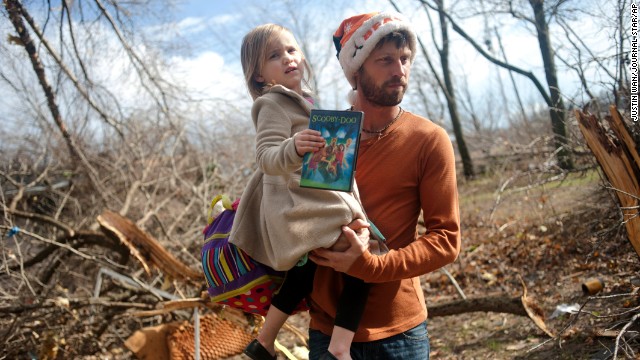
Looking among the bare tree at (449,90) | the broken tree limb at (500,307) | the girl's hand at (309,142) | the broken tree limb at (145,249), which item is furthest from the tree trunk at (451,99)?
the girl's hand at (309,142)

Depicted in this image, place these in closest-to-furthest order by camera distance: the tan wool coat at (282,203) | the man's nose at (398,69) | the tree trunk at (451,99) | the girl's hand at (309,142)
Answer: the girl's hand at (309,142), the tan wool coat at (282,203), the man's nose at (398,69), the tree trunk at (451,99)

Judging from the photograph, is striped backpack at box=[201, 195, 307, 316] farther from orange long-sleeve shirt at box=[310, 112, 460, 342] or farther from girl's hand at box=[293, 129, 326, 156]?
girl's hand at box=[293, 129, 326, 156]

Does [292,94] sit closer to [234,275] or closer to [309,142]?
[309,142]

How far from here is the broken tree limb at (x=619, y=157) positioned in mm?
3842

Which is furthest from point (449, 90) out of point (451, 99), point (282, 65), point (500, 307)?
point (282, 65)

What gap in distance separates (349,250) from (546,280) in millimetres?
5465

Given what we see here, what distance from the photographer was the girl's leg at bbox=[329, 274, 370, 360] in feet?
6.11

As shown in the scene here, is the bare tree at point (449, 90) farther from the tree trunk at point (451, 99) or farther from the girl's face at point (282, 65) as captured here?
the girl's face at point (282, 65)

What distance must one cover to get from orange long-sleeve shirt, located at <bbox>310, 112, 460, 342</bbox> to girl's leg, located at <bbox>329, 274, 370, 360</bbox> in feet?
0.28

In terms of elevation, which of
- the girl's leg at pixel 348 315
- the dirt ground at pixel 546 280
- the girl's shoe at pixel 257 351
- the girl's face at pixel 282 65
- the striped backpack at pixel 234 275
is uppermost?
the girl's face at pixel 282 65

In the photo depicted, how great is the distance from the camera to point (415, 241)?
187cm

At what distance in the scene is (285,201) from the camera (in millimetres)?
1922

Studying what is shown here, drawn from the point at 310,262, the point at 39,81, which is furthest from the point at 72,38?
the point at 310,262

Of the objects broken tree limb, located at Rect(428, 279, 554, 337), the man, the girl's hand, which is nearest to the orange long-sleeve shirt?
the man
